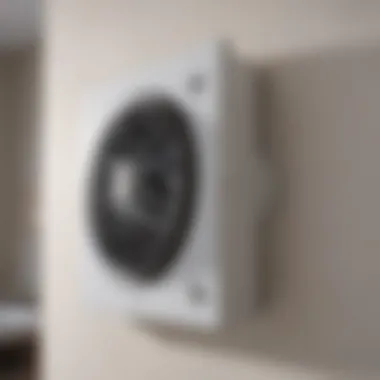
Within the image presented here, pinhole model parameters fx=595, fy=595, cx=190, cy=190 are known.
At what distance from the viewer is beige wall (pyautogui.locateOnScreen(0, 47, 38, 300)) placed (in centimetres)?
257

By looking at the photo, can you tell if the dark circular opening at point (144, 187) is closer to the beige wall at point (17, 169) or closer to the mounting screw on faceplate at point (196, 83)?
the mounting screw on faceplate at point (196, 83)

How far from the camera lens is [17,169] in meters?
2.65

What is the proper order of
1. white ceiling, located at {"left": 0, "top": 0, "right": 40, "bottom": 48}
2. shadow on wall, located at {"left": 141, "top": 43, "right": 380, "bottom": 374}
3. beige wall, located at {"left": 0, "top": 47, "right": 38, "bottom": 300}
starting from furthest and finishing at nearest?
1. beige wall, located at {"left": 0, "top": 47, "right": 38, "bottom": 300}
2. white ceiling, located at {"left": 0, "top": 0, "right": 40, "bottom": 48}
3. shadow on wall, located at {"left": 141, "top": 43, "right": 380, "bottom": 374}

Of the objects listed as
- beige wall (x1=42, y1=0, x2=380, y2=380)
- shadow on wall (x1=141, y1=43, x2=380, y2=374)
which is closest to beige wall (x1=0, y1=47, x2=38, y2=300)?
beige wall (x1=42, y1=0, x2=380, y2=380)

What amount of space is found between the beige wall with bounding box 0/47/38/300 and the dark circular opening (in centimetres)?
191

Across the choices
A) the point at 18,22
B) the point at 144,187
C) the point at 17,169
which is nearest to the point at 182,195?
the point at 144,187

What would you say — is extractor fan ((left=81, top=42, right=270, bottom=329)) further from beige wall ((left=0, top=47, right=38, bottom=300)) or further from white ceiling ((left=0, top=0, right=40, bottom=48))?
beige wall ((left=0, top=47, right=38, bottom=300))

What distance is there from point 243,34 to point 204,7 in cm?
7

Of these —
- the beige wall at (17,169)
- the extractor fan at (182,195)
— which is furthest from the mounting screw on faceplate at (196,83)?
the beige wall at (17,169)

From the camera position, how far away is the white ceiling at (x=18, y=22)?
6.99 ft

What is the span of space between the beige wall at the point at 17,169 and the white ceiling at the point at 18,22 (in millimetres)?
88

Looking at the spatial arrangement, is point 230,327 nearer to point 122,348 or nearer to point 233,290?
point 233,290

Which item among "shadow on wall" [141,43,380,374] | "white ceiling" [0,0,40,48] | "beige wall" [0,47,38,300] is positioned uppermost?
"white ceiling" [0,0,40,48]

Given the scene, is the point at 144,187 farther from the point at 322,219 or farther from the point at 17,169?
the point at 17,169
